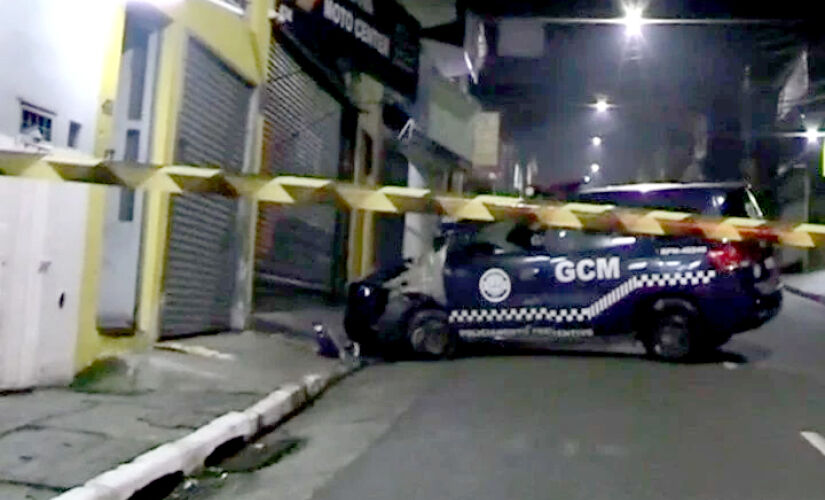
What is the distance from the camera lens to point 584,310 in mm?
13375

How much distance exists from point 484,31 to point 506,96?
395 inches

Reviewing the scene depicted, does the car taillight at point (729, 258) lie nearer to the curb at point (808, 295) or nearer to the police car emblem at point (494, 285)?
the police car emblem at point (494, 285)

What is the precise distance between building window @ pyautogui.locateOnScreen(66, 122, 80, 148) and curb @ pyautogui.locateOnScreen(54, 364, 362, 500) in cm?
261

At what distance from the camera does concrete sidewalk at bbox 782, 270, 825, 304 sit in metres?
28.9

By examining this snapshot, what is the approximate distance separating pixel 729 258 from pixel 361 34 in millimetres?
7960

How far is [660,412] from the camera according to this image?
973 cm

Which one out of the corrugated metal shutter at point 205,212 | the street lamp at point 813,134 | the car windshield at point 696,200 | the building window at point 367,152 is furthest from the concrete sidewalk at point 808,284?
the corrugated metal shutter at point 205,212

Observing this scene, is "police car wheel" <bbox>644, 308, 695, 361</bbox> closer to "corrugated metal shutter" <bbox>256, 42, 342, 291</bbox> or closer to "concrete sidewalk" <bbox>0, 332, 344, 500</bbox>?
"concrete sidewalk" <bbox>0, 332, 344, 500</bbox>

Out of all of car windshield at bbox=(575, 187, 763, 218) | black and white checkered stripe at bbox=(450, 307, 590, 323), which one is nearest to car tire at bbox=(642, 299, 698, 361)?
black and white checkered stripe at bbox=(450, 307, 590, 323)

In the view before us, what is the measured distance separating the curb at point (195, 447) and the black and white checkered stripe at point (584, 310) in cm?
334

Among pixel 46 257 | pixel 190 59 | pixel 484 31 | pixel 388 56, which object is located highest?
pixel 484 31

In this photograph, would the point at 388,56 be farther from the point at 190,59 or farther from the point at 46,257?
the point at 46,257

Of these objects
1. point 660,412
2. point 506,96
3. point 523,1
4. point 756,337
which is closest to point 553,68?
point 506,96

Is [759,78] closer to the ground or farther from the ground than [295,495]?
farther from the ground
